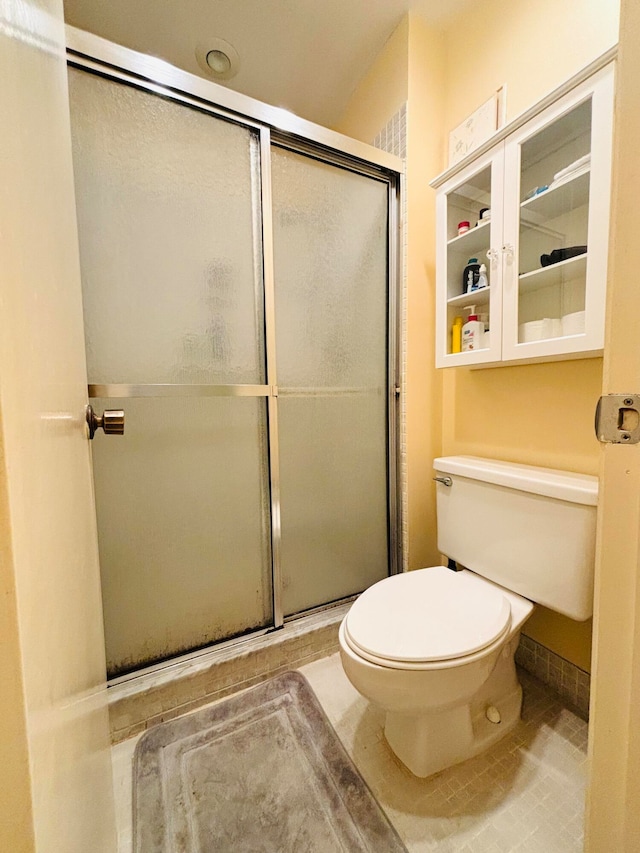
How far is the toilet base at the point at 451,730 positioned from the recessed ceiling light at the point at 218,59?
2350 mm

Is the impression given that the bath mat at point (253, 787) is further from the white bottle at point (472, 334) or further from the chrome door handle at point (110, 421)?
the white bottle at point (472, 334)

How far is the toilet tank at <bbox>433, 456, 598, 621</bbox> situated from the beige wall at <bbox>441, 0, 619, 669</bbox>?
9 centimetres

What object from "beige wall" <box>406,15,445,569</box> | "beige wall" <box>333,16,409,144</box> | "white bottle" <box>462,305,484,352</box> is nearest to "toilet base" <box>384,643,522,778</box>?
"beige wall" <box>406,15,445,569</box>

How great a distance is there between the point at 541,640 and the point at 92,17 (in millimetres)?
2750

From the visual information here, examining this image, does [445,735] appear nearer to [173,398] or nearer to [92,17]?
[173,398]

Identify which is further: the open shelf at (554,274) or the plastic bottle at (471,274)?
the plastic bottle at (471,274)

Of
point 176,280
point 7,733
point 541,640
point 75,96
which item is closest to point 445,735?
point 541,640

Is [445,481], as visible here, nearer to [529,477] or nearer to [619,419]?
[529,477]

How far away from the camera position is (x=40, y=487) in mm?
272

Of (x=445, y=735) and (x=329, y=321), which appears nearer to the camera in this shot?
(x=445, y=735)

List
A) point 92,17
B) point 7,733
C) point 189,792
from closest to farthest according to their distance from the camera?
point 7,733 < point 189,792 < point 92,17

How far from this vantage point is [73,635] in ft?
1.25

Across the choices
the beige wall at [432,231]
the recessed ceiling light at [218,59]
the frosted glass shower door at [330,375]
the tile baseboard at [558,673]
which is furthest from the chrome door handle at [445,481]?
the recessed ceiling light at [218,59]

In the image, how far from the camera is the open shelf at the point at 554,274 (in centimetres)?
89
